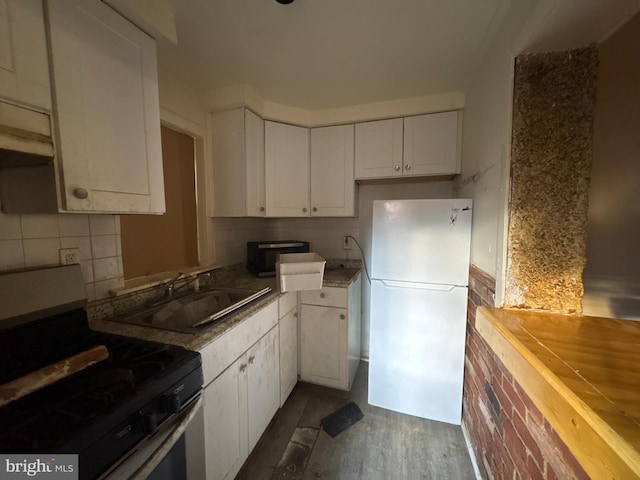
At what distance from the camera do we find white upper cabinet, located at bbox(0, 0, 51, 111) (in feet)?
2.26

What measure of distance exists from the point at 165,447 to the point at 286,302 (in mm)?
1044

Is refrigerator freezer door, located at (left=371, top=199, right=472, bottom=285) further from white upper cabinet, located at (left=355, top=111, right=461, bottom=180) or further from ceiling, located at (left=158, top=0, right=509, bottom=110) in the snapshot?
ceiling, located at (left=158, top=0, right=509, bottom=110)

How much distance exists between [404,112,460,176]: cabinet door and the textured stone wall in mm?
909

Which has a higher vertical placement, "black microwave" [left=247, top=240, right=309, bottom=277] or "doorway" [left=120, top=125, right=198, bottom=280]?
"doorway" [left=120, top=125, right=198, bottom=280]

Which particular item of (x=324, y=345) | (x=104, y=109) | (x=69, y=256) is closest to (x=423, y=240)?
(x=324, y=345)

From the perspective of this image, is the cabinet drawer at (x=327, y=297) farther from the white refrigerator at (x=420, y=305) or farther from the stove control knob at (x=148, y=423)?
the stove control knob at (x=148, y=423)

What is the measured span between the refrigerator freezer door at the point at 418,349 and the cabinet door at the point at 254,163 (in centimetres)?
111

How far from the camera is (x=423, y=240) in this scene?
62.4 inches

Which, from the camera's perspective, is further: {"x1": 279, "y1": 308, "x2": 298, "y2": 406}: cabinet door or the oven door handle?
{"x1": 279, "y1": 308, "x2": 298, "y2": 406}: cabinet door

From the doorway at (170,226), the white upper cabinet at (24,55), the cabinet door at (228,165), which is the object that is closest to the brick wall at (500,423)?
the cabinet door at (228,165)

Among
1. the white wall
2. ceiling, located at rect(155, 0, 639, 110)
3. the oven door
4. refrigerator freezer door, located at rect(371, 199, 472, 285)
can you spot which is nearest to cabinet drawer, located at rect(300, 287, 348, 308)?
refrigerator freezer door, located at rect(371, 199, 472, 285)

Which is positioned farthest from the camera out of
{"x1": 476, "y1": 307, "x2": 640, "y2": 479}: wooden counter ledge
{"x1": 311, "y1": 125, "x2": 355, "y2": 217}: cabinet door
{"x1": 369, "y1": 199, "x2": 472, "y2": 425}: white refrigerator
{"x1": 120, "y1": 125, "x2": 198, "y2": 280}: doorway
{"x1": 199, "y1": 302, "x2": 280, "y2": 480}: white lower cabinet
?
{"x1": 311, "y1": 125, "x2": 355, "y2": 217}: cabinet door

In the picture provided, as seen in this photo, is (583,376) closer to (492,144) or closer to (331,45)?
(492,144)

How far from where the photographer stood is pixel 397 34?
4.12 ft
